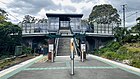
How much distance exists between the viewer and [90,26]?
58.5 m

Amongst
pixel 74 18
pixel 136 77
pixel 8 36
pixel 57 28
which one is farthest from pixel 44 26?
pixel 136 77

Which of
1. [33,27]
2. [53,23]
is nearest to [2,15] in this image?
[33,27]

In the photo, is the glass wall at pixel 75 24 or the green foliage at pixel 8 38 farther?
the glass wall at pixel 75 24

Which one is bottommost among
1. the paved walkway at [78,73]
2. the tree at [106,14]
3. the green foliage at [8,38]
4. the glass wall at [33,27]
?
the paved walkway at [78,73]

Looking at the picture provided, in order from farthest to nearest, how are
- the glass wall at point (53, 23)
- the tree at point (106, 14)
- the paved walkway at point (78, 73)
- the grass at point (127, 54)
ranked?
the tree at point (106, 14) < the glass wall at point (53, 23) < the grass at point (127, 54) < the paved walkway at point (78, 73)

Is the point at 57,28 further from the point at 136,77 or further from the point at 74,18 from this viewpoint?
the point at 136,77

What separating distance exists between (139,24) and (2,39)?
24.0m

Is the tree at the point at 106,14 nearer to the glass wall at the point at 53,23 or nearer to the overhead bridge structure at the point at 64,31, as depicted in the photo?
the overhead bridge structure at the point at 64,31

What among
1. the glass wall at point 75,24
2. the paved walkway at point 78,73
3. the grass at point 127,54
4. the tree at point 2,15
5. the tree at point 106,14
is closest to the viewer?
the paved walkway at point 78,73

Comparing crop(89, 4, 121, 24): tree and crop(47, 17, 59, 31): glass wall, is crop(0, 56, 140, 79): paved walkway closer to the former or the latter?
crop(47, 17, 59, 31): glass wall

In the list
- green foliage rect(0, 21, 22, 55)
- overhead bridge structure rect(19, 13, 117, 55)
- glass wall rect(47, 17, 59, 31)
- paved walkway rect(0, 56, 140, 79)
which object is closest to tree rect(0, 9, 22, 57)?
green foliage rect(0, 21, 22, 55)

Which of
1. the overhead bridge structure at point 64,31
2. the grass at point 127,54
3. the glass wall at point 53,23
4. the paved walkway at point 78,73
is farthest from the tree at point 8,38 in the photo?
the paved walkway at point 78,73

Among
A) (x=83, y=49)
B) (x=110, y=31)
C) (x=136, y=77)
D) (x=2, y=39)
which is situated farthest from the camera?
(x=110, y=31)

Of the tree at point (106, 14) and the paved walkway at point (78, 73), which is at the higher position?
the tree at point (106, 14)
